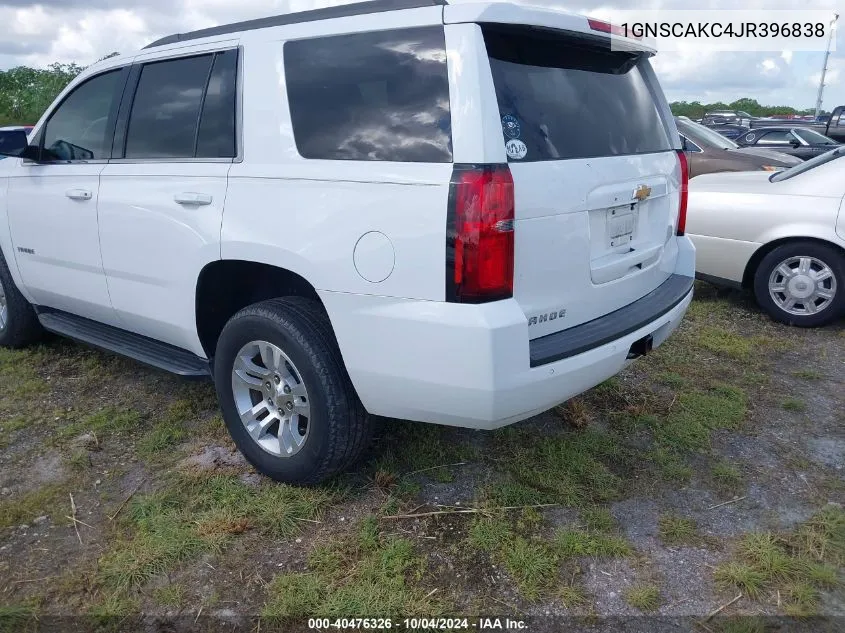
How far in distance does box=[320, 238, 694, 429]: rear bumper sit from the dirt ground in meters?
0.58

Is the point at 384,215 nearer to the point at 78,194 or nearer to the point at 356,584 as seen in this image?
the point at 356,584

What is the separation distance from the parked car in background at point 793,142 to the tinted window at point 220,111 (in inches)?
466

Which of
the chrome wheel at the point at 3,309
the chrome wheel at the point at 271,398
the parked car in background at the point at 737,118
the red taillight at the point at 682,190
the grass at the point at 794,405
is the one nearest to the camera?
the chrome wheel at the point at 271,398

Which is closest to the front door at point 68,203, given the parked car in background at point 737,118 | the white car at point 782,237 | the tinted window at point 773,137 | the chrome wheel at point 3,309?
the chrome wheel at point 3,309

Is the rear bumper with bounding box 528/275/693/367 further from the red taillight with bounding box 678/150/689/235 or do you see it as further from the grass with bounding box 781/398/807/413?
the grass with bounding box 781/398/807/413

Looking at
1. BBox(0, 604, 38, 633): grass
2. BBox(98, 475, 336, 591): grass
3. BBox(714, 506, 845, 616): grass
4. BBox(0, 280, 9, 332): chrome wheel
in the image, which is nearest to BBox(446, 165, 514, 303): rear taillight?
BBox(98, 475, 336, 591): grass

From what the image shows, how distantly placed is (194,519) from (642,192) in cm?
240

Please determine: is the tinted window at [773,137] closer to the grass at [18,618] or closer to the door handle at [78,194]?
the door handle at [78,194]

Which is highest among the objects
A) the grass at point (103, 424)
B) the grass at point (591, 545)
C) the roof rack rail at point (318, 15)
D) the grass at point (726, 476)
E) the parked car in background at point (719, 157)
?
the roof rack rail at point (318, 15)

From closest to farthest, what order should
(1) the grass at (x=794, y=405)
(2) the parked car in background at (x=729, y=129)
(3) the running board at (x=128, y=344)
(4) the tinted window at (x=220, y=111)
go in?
(4) the tinted window at (x=220, y=111) < (3) the running board at (x=128, y=344) < (1) the grass at (x=794, y=405) < (2) the parked car in background at (x=729, y=129)

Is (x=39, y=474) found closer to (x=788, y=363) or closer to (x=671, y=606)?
(x=671, y=606)

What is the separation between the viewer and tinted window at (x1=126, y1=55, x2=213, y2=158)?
11.0 feet

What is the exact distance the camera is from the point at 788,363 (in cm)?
482

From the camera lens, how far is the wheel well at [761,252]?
5.44m
